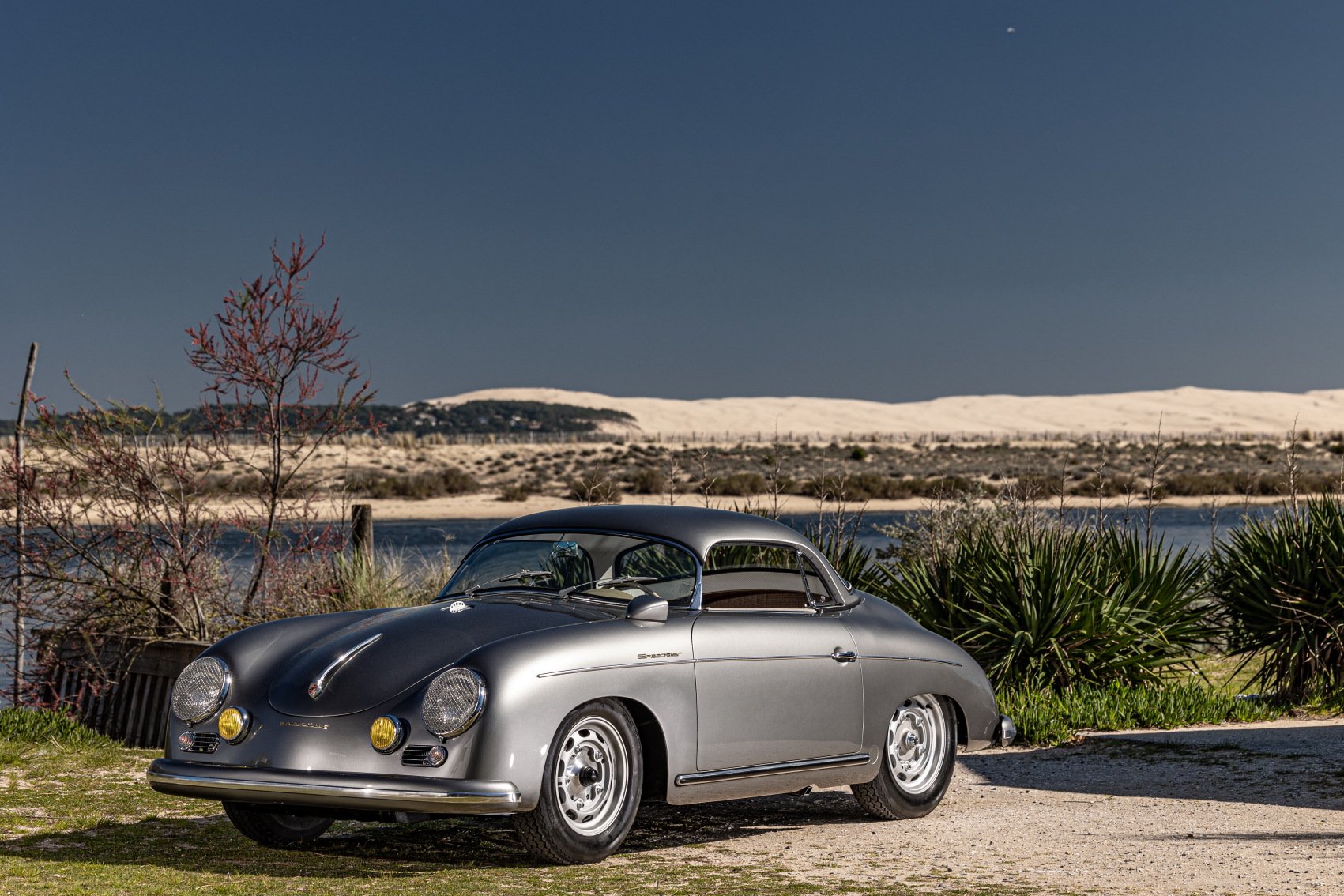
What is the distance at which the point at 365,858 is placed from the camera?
725 centimetres

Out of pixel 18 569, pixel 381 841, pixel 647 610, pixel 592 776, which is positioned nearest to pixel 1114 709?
pixel 647 610

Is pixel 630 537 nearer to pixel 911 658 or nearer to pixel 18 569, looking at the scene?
pixel 911 658

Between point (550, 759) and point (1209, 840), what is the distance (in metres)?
3.57

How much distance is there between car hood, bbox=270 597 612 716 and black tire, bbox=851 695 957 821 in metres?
2.12

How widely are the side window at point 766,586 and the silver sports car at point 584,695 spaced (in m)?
0.01

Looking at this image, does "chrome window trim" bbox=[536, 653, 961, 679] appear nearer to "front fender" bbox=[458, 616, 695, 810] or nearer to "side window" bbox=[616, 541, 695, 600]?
"front fender" bbox=[458, 616, 695, 810]

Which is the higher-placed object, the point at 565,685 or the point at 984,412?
the point at 984,412

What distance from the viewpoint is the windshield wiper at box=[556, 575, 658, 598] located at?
7.58 meters

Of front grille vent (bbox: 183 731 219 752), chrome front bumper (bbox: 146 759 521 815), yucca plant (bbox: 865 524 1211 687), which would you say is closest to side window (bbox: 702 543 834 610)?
chrome front bumper (bbox: 146 759 521 815)

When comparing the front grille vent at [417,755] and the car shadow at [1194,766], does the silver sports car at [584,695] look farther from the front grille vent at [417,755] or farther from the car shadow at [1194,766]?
the car shadow at [1194,766]

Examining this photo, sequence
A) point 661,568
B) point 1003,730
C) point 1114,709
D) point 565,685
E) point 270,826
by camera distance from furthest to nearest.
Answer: point 1114,709, point 1003,730, point 661,568, point 270,826, point 565,685

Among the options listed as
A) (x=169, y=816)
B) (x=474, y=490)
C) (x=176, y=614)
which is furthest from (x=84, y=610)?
(x=474, y=490)

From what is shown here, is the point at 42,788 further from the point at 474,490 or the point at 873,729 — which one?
the point at 474,490

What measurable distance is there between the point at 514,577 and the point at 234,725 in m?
1.74
